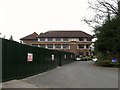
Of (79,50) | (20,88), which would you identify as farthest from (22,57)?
(79,50)

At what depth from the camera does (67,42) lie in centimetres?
13325

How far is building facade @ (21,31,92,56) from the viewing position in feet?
433

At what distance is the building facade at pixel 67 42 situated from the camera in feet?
433

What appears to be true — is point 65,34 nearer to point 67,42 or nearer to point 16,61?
point 67,42

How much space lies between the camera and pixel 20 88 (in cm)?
1420

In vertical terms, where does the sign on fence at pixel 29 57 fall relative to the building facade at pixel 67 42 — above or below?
below

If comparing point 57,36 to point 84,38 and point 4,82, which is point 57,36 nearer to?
point 84,38

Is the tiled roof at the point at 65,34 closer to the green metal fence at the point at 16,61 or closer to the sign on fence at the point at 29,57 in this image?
the green metal fence at the point at 16,61

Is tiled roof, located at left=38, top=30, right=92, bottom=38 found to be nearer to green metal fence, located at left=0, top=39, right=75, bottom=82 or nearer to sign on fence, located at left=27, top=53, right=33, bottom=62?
green metal fence, located at left=0, top=39, right=75, bottom=82

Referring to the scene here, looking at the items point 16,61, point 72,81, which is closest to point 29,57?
point 16,61

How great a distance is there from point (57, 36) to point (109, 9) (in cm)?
7755

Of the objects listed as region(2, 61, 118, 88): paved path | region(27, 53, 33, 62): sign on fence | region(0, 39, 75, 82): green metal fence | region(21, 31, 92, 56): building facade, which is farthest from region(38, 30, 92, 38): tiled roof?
region(27, 53, 33, 62): sign on fence

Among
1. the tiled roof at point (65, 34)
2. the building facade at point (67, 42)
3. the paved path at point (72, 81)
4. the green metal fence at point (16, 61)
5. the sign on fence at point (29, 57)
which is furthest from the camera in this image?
the tiled roof at point (65, 34)

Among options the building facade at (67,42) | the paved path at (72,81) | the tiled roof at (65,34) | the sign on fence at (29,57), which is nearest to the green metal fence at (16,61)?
the sign on fence at (29,57)
